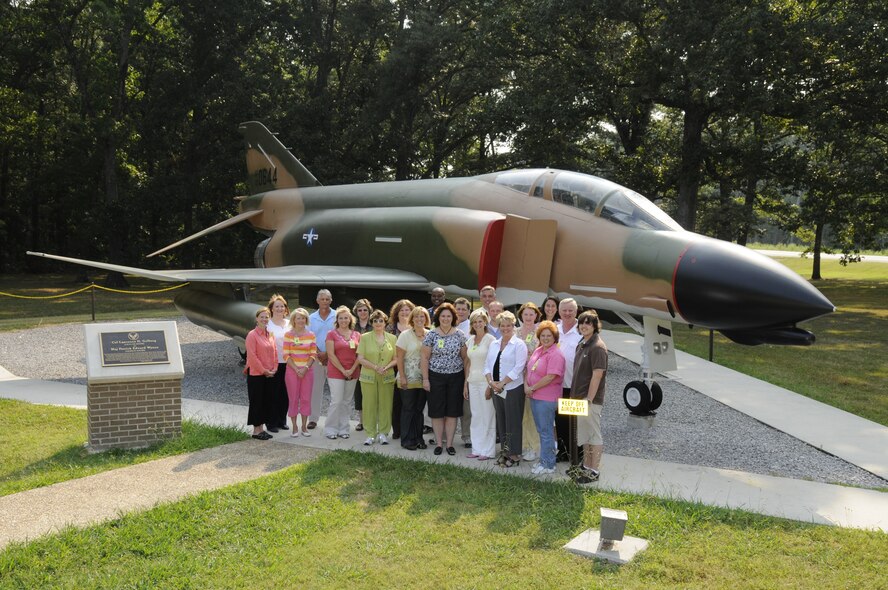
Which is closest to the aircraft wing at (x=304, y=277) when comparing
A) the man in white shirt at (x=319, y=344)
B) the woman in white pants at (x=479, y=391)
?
the man in white shirt at (x=319, y=344)

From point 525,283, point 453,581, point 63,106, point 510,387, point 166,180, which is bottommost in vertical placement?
point 453,581

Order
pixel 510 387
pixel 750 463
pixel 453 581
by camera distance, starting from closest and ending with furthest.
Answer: pixel 453 581, pixel 510 387, pixel 750 463

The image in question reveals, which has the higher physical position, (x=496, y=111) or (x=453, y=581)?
(x=496, y=111)

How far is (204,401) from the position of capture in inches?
371

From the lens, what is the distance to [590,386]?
19.3 ft

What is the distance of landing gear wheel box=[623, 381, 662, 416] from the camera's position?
812 centimetres

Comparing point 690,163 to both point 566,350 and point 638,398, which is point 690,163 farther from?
point 566,350

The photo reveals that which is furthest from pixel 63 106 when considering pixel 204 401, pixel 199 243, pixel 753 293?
pixel 753 293

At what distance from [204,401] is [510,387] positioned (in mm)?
5064

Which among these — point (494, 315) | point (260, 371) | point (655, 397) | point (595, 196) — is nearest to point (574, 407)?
point (494, 315)

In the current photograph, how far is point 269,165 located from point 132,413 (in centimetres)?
948

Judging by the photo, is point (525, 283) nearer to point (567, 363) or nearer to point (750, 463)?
point (567, 363)

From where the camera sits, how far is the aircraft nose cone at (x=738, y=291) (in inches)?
257

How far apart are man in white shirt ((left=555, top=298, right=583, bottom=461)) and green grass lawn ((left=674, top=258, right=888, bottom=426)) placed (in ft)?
16.2
